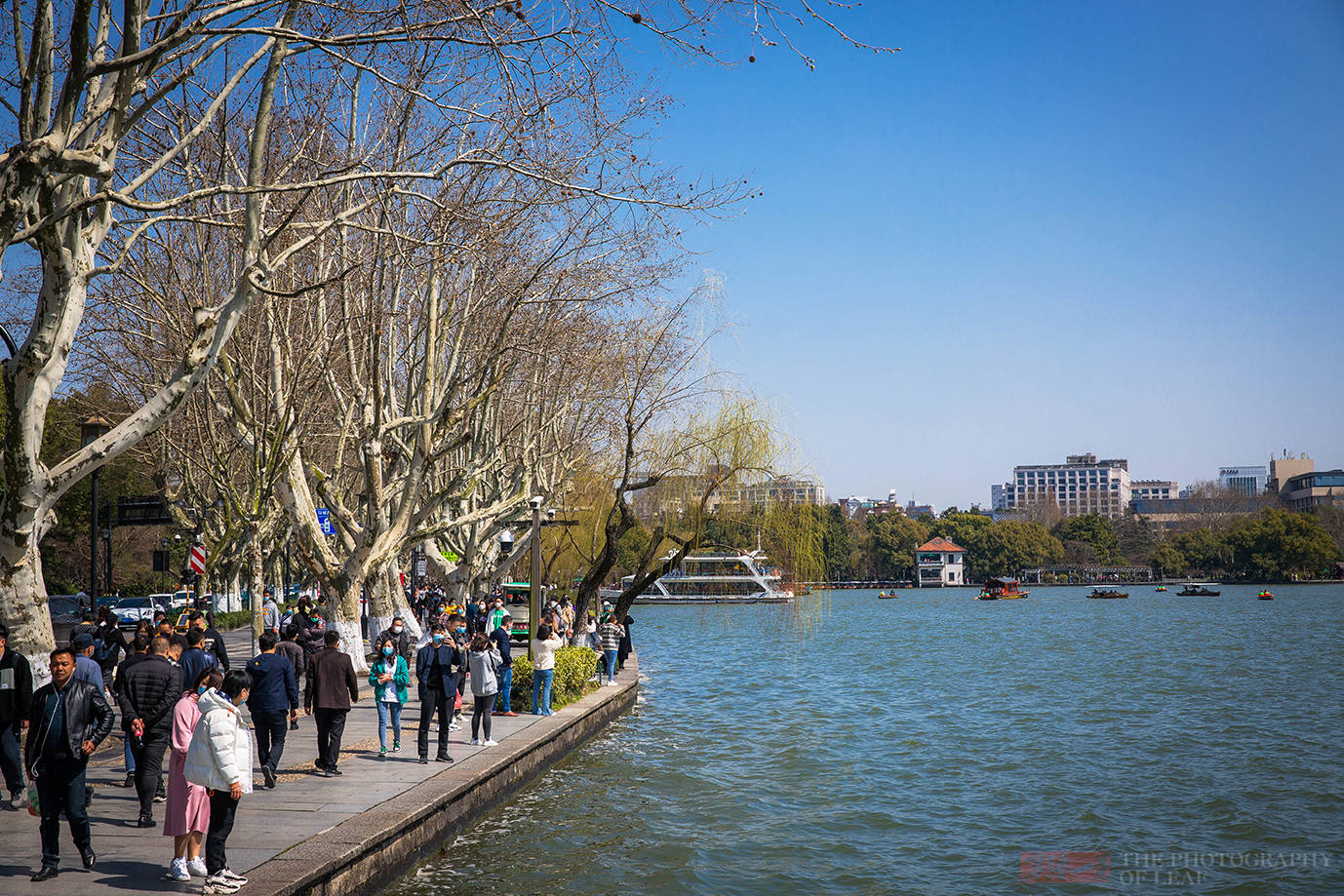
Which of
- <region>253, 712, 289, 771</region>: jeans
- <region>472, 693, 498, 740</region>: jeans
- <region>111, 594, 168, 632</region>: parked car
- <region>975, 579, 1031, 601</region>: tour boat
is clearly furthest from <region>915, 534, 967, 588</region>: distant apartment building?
<region>253, 712, 289, 771</region>: jeans

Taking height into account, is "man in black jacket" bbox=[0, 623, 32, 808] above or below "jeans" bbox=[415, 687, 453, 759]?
above

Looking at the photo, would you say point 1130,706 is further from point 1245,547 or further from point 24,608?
point 1245,547

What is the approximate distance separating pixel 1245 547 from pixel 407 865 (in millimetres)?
141974

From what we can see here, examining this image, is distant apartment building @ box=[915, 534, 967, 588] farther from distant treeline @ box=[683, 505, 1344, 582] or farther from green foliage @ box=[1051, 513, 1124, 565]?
green foliage @ box=[1051, 513, 1124, 565]

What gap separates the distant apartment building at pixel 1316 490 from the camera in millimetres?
185500

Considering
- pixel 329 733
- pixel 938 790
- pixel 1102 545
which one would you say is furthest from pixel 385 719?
pixel 1102 545

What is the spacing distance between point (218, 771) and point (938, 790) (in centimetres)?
1334

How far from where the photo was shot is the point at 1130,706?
2902 cm

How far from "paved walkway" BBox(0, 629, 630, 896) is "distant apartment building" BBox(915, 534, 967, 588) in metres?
155

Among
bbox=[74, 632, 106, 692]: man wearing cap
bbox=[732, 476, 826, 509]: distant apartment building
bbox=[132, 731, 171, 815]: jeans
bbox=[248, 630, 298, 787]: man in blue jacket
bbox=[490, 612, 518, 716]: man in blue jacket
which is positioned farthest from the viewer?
bbox=[732, 476, 826, 509]: distant apartment building

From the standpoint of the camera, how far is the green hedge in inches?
794

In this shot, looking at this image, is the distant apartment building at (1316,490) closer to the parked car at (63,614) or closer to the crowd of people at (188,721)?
the parked car at (63,614)

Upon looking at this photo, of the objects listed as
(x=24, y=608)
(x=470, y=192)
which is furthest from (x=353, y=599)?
(x=24, y=608)

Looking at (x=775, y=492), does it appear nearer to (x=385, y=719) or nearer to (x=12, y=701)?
(x=385, y=719)
